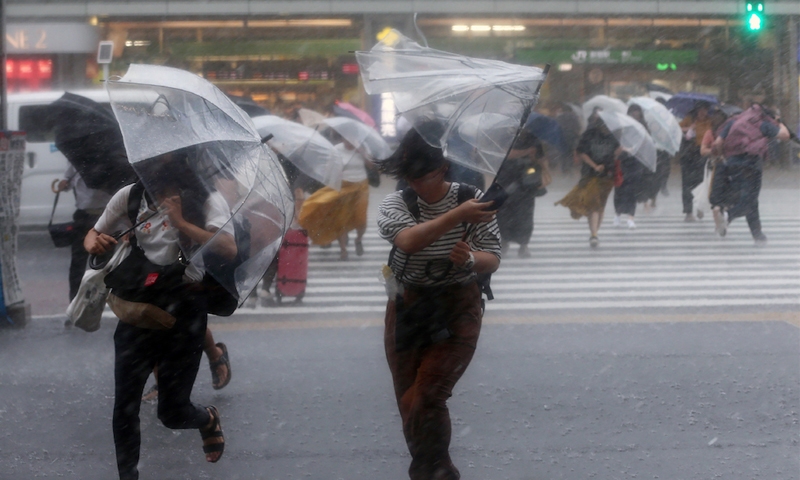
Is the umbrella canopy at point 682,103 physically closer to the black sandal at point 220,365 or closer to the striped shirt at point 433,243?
the black sandal at point 220,365

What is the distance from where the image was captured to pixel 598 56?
2631cm

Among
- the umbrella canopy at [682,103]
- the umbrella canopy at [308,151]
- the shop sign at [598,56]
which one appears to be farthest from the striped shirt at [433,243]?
the shop sign at [598,56]

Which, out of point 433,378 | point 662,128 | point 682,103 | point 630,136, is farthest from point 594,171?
point 433,378

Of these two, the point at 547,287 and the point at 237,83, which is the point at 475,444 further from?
the point at 237,83

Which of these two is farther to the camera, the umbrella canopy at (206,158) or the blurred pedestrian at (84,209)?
the blurred pedestrian at (84,209)

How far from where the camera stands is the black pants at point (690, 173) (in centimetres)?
1472

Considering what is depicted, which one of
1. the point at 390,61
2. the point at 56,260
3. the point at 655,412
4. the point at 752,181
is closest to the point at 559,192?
the point at 752,181

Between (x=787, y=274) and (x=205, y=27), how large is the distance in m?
19.2

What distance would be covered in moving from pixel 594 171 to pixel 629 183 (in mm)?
1920

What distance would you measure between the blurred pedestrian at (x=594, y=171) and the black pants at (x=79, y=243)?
6.82 m

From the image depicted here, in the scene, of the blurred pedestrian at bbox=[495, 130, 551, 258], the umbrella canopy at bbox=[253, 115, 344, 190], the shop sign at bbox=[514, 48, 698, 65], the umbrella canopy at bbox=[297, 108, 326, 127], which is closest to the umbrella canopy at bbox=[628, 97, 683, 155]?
the blurred pedestrian at bbox=[495, 130, 551, 258]

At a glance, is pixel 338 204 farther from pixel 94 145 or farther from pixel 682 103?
pixel 682 103

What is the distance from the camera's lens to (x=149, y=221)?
157 inches

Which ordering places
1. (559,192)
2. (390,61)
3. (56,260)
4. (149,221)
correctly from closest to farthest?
(149,221)
(390,61)
(56,260)
(559,192)
